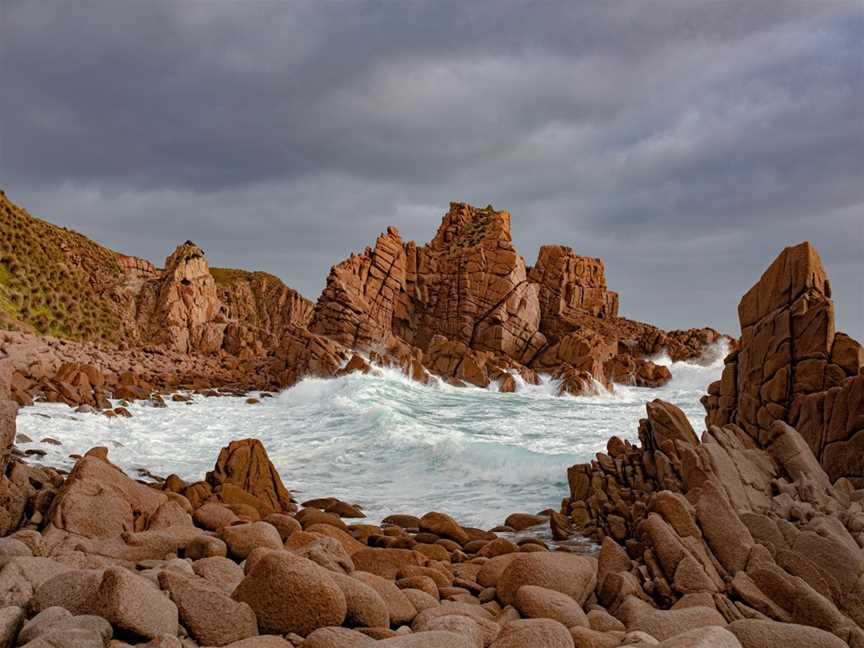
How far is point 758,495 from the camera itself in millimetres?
9672

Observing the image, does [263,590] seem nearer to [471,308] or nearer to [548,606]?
[548,606]

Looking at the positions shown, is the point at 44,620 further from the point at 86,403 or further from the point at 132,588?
the point at 86,403

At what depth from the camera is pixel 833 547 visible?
7770 mm

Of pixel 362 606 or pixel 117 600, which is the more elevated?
pixel 117 600

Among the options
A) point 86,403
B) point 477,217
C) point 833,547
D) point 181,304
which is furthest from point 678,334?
point 833,547

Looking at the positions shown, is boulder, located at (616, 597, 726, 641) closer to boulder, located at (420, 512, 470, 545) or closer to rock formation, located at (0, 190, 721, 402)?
boulder, located at (420, 512, 470, 545)

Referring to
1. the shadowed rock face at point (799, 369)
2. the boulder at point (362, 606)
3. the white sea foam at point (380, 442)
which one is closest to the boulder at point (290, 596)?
the boulder at point (362, 606)

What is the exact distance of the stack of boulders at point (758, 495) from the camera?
701 cm

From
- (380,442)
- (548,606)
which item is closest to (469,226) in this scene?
(380,442)

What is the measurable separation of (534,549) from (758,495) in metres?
3.63

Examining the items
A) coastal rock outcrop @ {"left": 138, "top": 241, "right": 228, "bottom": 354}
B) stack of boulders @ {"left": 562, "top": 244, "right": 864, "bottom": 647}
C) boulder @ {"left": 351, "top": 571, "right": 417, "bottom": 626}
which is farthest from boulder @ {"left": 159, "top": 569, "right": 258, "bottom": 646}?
coastal rock outcrop @ {"left": 138, "top": 241, "right": 228, "bottom": 354}

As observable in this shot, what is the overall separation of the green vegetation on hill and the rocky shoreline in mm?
26887

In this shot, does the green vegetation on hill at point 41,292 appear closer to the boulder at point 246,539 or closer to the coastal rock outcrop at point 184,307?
the coastal rock outcrop at point 184,307

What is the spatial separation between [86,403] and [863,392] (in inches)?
908
